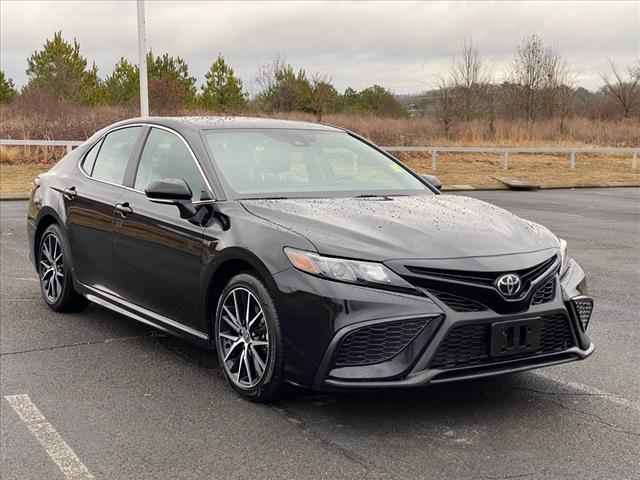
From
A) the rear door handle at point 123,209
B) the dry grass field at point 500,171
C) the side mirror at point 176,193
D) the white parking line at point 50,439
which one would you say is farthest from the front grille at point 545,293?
the dry grass field at point 500,171

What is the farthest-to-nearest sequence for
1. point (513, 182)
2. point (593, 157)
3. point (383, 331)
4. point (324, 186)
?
point (593, 157) < point (513, 182) < point (324, 186) < point (383, 331)

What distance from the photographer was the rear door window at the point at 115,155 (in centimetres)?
593

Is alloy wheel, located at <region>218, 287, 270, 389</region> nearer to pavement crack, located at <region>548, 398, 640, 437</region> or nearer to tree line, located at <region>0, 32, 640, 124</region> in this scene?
pavement crack, located at <region>548, 398, 640, 437</region>

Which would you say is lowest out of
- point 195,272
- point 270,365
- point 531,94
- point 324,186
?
point 270,365

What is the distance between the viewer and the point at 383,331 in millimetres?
3902

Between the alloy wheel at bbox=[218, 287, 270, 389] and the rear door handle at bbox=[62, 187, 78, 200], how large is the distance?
2.25 m

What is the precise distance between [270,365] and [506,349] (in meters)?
1.18

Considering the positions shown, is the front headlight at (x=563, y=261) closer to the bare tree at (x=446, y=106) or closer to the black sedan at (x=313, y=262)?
the black sedan at (x=313, y=262)

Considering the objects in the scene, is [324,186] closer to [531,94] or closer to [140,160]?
[140,160]

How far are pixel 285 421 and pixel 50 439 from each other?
1141 millimetres

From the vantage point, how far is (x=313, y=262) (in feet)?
13.3

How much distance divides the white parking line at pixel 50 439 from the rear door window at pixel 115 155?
1.85 meters

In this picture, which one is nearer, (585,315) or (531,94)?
(585,315)

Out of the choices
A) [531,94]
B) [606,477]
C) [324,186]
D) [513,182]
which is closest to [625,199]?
[513,182]
